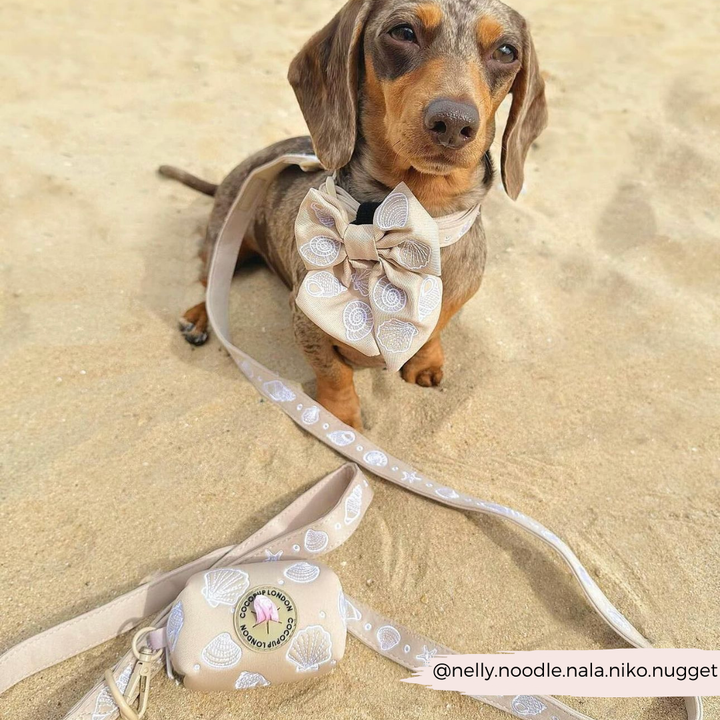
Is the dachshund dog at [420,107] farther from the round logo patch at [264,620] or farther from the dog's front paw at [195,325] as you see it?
the round logo patch at [264,620]

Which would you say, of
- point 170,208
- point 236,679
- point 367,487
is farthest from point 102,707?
point 170,208

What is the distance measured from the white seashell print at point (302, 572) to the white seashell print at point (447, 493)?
2.15ft

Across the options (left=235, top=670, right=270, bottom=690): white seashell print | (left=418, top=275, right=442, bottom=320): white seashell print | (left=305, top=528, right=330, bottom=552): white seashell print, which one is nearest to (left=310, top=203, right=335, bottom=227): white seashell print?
(left=418, top=275, right=442, bottom=320): white seashell print

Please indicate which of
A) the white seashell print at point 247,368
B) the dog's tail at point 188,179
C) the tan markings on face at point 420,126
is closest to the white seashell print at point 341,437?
the white seashell print at point 247,368

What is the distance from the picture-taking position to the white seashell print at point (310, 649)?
1.77m

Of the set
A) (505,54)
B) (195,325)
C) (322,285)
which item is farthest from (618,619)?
(195,325)

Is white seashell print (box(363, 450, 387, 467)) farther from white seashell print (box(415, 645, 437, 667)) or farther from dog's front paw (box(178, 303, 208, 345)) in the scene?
dog's front paw (box(178, 303, 208, 345))

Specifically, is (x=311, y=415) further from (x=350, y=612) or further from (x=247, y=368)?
(x=350, y=612)

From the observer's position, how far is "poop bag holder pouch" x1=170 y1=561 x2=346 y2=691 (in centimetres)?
172

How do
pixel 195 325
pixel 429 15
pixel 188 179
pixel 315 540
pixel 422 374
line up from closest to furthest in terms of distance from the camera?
pixel 429 15, pixel 315 540, pixel 422 374, pixel 195 325, pixel 188 179

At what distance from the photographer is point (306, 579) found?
189cm

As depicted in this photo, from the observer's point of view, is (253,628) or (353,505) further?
(353,505)

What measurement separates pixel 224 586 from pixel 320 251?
1.17m

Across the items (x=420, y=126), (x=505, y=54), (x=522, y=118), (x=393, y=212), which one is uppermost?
(x=505, y=54)
